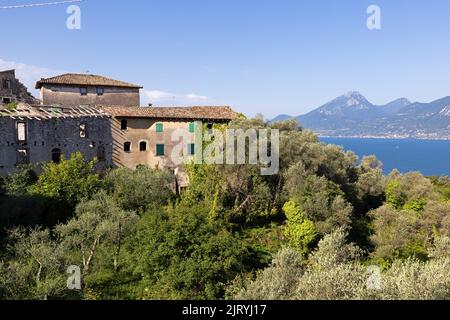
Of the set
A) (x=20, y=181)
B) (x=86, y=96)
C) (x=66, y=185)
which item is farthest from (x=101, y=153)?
(x=66, y=185)

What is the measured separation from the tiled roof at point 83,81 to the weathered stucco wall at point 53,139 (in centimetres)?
806

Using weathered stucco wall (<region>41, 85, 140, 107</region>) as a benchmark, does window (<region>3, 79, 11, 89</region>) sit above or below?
above

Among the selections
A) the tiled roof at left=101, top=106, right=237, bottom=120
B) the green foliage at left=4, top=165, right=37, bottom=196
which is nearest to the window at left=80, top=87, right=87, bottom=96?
the tiled roof at left=101, top=106, right=237, bottom=120

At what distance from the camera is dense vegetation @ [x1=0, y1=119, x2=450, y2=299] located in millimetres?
17250

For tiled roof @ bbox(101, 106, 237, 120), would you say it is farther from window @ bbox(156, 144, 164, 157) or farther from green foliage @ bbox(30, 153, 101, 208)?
green foliage @ bbox(30, 153, 101, 208)

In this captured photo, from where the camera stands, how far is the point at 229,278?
20281mm

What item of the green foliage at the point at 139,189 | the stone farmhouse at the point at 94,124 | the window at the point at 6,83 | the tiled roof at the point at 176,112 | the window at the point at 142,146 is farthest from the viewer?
the window at the point at 6,83

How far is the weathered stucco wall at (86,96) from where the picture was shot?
43.9 metres

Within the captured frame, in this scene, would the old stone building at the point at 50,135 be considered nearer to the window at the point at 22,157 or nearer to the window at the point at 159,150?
the window at the point at 22,157

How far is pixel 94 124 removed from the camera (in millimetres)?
38719

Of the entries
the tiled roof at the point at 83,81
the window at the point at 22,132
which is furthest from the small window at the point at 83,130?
the tiled roof at the point at 83,81

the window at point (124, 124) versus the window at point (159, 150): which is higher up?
the window at point (124, 124)
